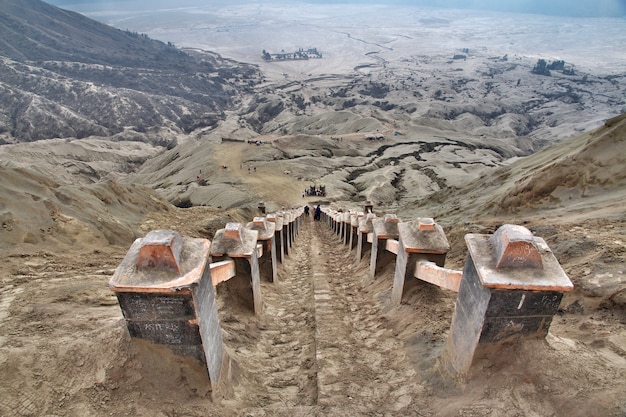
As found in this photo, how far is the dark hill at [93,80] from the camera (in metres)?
49.5

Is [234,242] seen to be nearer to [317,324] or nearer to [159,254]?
[317,324]

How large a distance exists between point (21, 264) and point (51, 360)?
410cm

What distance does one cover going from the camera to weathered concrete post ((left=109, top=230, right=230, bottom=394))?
2479 millimetres

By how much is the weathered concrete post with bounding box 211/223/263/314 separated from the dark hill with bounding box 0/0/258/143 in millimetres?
54142

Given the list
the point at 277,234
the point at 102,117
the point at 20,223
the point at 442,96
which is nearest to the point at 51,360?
the point at 277,234

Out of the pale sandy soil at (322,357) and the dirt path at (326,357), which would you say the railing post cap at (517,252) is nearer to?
the pale sandy soil at (322,357)

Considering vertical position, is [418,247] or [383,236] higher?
[418,247]

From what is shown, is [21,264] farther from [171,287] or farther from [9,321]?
[171,287]

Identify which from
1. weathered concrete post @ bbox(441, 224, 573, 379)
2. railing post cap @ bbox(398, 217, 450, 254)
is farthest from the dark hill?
weathered concrete post @ bbox(441, 224, 573, 379)

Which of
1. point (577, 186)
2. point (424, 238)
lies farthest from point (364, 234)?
point (577, 186)

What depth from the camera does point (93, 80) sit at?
66.6 metres

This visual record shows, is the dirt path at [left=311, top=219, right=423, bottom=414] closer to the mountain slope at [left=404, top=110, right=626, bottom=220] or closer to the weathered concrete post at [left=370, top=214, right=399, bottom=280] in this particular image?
the weathered concrete post at [left=370, top=214, right=399, bottom=280]

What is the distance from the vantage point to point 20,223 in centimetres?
733

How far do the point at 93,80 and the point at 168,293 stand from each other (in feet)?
263
